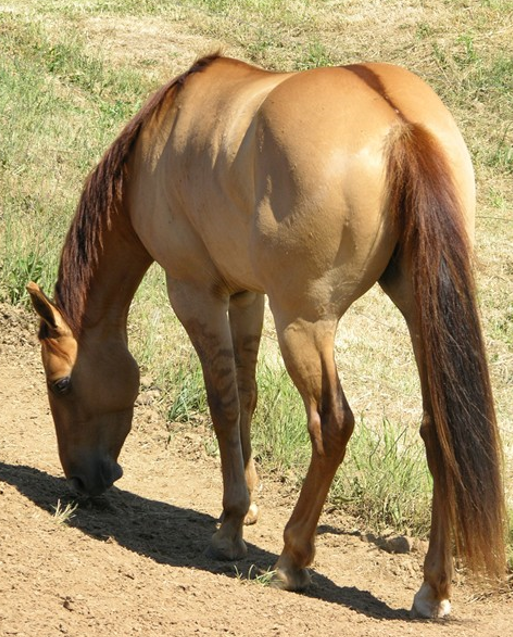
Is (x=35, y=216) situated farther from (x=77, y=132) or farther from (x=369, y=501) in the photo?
(x=369, y=501)

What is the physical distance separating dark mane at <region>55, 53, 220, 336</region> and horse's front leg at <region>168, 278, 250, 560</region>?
459mm

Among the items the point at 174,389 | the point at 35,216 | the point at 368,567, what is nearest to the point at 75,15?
the point at 35,216

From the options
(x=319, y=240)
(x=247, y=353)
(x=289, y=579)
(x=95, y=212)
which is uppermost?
(x=319, y=240)

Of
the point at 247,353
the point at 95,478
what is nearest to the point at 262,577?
the point at 95,478

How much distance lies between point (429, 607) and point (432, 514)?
37 centimetres

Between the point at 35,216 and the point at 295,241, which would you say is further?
the point at 35,216

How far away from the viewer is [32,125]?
Result: 9172mm

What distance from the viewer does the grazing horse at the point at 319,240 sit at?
377 cm

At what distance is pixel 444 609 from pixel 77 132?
6491 mm

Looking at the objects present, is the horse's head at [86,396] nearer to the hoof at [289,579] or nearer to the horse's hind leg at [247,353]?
the horse's hind leg at [247,353]

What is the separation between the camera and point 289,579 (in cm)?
431

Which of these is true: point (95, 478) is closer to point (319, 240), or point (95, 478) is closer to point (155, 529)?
point (155, 529)

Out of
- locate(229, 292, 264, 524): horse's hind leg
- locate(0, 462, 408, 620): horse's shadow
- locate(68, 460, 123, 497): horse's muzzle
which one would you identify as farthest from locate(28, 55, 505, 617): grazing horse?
locate(68, 460, 123, 497): horse's muzzle

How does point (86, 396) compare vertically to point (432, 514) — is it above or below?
below
